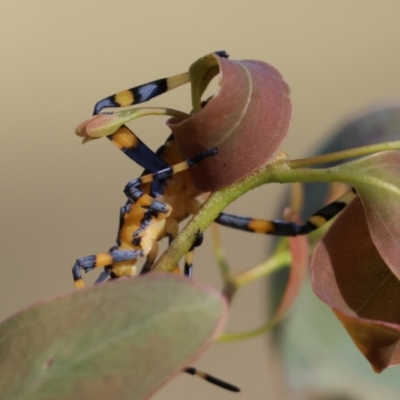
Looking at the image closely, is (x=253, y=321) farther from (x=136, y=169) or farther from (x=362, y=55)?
(x=362, y=55)

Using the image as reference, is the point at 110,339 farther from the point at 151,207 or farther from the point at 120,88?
the point at 120,88

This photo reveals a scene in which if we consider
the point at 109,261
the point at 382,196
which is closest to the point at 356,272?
the point at 382,196

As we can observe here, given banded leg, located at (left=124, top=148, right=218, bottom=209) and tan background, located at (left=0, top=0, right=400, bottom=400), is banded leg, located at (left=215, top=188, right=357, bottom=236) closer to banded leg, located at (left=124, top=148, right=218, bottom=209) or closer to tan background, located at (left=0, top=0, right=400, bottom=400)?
banded leg, located at (left=124, top=148, right=218, bottom=209)

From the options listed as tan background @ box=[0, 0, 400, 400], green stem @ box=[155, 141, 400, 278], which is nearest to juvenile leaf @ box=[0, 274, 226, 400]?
green stem @ box=[155, 141, 400, 278]

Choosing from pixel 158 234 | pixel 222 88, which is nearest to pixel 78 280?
pixel 158 234

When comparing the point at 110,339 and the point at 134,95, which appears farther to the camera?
the point at 134,95

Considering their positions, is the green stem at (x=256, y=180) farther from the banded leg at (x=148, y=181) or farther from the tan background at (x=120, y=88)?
the tan background at (x=120, y=88)
